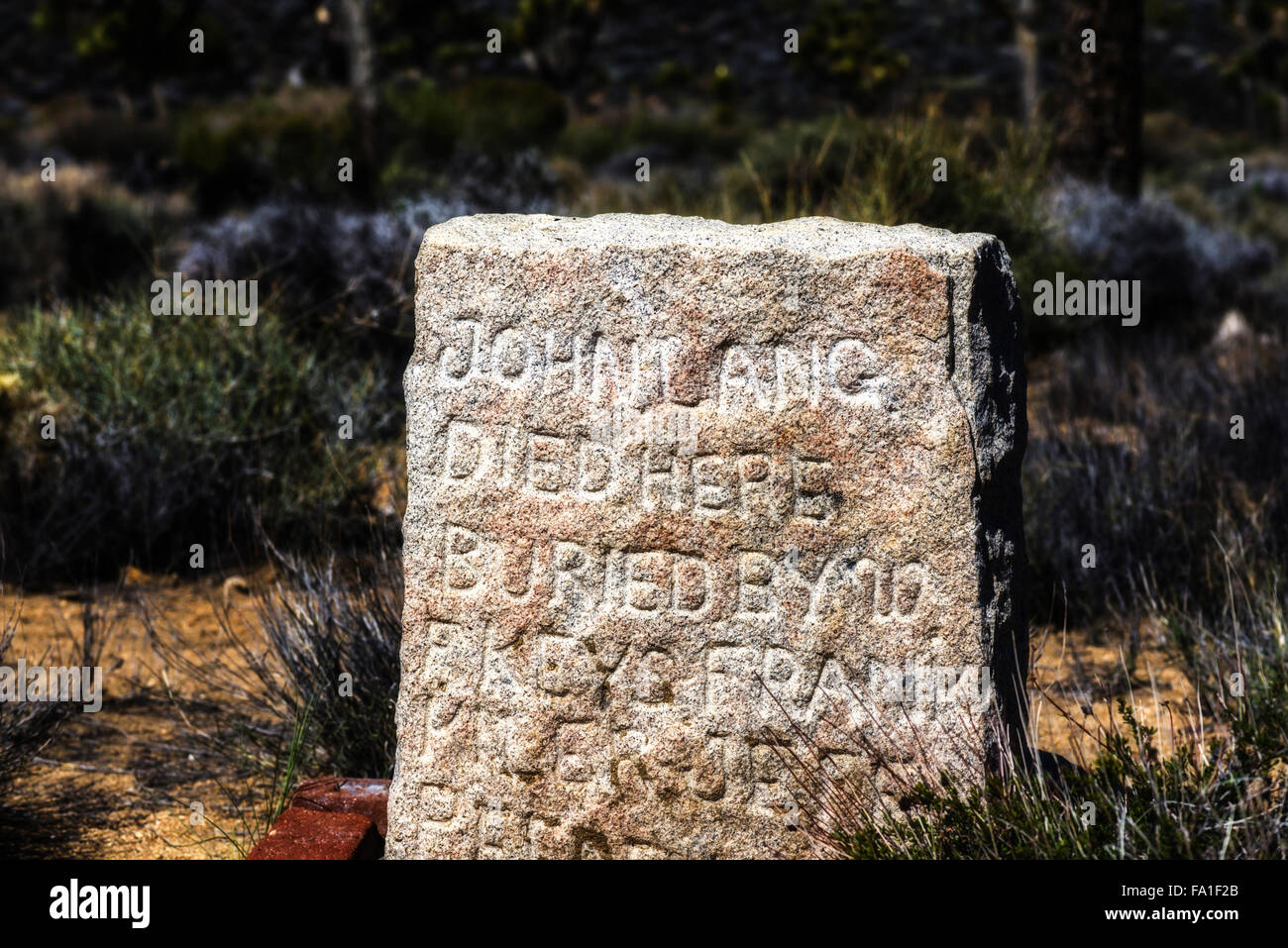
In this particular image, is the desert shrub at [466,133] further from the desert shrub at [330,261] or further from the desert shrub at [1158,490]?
the desert shrub at [1158,490]

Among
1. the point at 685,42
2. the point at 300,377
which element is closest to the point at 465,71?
the point at 685,42

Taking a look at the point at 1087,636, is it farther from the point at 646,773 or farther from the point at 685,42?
the point at 685,42

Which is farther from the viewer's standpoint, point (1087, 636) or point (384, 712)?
point (1087, 636)

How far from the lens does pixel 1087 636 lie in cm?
454

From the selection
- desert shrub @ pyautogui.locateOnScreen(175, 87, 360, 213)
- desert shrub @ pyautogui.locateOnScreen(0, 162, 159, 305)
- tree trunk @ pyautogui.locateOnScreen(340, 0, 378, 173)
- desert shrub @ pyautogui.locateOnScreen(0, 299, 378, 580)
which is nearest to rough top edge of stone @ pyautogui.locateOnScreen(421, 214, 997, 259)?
desert shrub @ pyautogui.locateOnScreen(0, 299, 378, 580)

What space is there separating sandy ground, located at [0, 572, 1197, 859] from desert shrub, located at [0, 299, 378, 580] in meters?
0.33

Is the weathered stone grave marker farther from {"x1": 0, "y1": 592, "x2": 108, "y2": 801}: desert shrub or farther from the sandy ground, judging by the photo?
{"x1": 0, "y1": 592, "x2": 108, "y2": 801}: desert shrub

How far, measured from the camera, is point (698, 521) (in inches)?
109

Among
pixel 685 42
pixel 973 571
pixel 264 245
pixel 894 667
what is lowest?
pixel 894 667

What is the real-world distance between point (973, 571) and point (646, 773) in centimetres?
79

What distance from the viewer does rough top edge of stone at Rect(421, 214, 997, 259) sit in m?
2.66

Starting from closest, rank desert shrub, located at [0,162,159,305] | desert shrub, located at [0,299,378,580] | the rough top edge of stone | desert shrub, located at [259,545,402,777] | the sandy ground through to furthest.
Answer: the rough top edge of stone → the sandy ground → desert shrub, located at [259,545,402,777] → desert shrub, located at [0,299,378,580] → desert shrub, located at [0,162,159,305]

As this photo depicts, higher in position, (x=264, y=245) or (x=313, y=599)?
(x=264, y=245)

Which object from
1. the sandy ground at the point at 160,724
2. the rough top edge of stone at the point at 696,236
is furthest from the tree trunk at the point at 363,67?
the rough top edge of stone at the point at 696,236
